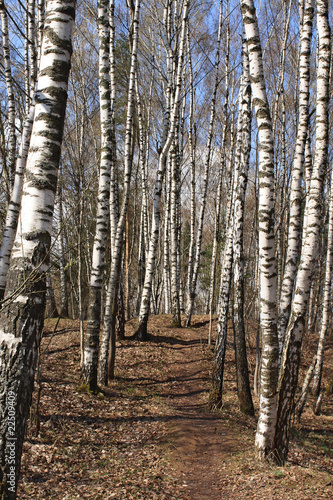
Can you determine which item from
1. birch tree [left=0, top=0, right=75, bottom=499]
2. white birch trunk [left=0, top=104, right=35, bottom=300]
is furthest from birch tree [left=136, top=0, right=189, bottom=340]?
birch tree [left=0, top=0, right=75, bottom=499]

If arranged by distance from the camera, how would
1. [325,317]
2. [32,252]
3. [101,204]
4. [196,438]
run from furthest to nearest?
[325,317] → [101,204] → [196,438] → [32,252]

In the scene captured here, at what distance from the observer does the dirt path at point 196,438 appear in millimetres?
4523

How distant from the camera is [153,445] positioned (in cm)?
541

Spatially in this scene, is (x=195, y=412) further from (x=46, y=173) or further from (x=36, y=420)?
(x=46, y=173)

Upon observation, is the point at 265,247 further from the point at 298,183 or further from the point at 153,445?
the point at 153,445

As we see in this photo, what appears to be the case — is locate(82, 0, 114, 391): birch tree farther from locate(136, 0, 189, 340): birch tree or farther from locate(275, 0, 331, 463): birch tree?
locate(275, 0, 331, 463): birch tree

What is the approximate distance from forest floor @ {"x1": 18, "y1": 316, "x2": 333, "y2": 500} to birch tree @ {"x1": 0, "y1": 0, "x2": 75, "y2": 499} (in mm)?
1744

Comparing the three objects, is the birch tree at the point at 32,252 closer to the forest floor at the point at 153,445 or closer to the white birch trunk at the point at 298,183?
the forest floor at the point at 153,445

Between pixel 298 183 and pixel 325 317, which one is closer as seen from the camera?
pixel 298 183

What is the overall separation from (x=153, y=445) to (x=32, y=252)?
156 inches

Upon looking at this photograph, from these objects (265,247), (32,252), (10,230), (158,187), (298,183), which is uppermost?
(158,187)

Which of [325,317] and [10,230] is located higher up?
[10,230]

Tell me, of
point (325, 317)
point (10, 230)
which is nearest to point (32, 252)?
point (10, 230)

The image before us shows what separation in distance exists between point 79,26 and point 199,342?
410 inches
